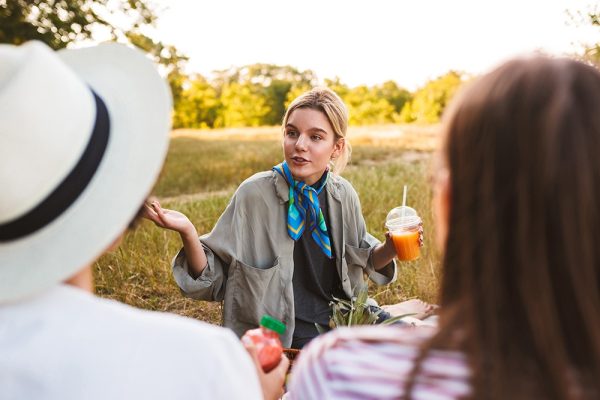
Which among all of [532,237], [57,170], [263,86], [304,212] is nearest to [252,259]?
[304,212]

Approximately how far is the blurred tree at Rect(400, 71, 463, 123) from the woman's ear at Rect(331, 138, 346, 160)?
43318 millimetres

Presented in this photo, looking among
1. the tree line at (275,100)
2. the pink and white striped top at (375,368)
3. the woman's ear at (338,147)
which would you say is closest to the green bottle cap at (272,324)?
the pink and white striped top at (375,368)

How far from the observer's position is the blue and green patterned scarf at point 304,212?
2.99m

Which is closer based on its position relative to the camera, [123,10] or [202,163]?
[123,10]

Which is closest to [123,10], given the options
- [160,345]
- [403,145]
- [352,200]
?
[352,200]

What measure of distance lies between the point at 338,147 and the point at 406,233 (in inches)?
29.2

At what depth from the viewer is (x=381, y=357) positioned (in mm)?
1038

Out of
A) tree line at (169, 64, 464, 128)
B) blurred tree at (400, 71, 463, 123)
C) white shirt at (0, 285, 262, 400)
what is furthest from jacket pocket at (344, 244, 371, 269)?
tree line at (169, 64, 464, 128)

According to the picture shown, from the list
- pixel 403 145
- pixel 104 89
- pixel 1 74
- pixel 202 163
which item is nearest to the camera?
pixel 1 74

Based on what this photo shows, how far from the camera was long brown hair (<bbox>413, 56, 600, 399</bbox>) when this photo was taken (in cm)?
93

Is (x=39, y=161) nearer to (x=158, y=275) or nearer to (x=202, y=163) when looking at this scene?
(x=158, y=275)

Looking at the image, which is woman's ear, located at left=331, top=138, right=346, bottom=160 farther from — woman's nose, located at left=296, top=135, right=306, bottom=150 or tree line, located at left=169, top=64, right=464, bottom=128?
tree line, located at left=169, top=64, right=464, bottom=128

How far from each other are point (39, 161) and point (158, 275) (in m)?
3.56

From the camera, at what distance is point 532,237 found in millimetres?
951
